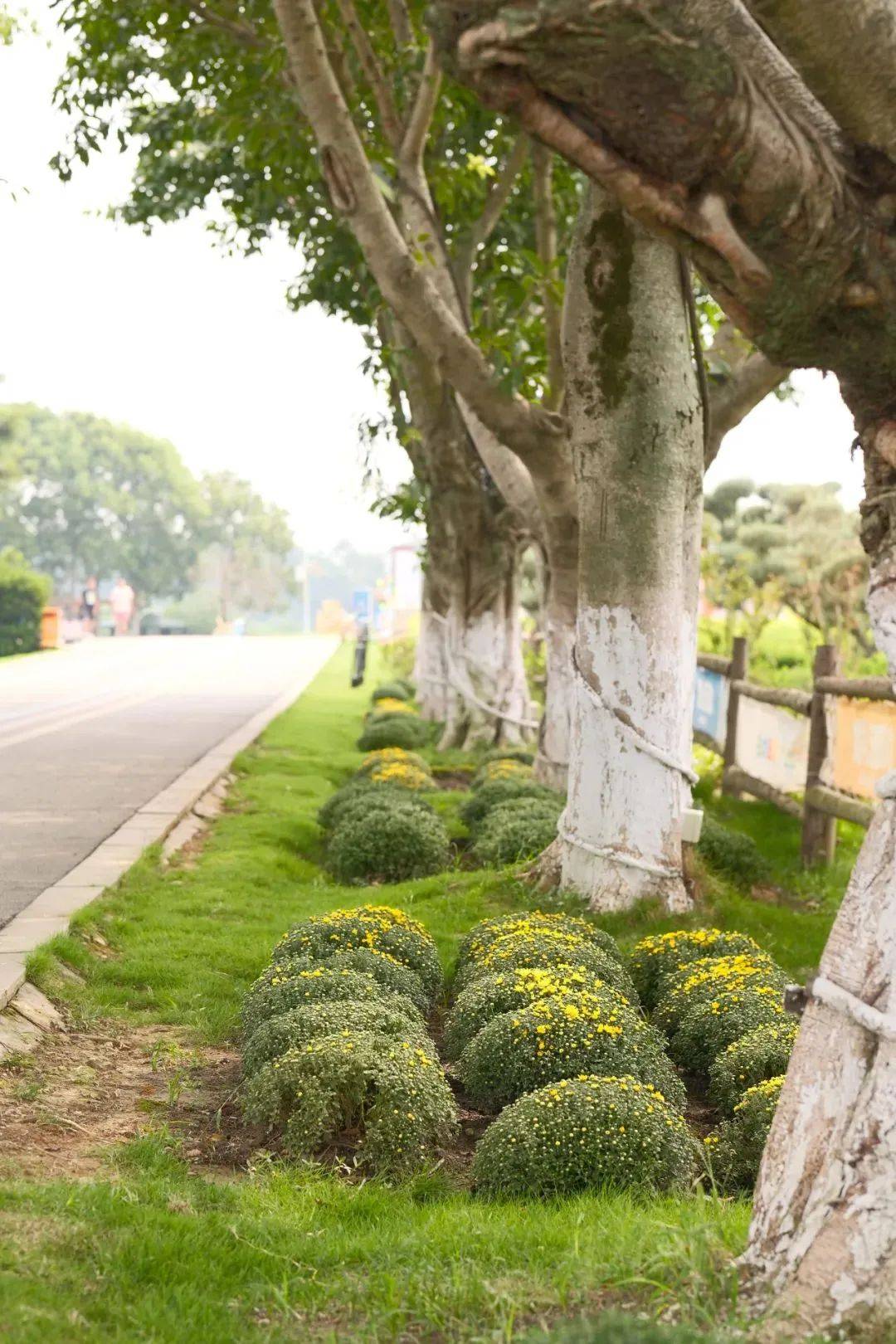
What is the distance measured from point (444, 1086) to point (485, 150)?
10.6m

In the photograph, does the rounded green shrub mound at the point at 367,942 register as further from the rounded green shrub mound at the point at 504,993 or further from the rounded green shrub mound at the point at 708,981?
the rounded green shrub mound at the point at 708,981

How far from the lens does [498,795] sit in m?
9.89

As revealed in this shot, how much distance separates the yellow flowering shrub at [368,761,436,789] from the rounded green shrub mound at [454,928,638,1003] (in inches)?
198

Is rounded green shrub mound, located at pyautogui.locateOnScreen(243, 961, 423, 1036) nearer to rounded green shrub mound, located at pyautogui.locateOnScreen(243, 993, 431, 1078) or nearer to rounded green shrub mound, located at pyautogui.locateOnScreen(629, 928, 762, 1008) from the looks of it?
rounded green shrub mound, located at pyautogui.locateOnScreen(243, 993, 431, 1078)

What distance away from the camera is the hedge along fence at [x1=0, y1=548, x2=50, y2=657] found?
36.0m

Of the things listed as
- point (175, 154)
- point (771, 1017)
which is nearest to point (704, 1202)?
point (771, 1017)

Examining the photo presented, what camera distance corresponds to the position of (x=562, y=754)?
10641 millimetres

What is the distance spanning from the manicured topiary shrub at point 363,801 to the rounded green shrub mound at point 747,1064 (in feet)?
15.3

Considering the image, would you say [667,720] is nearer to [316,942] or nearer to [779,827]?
[316,942]

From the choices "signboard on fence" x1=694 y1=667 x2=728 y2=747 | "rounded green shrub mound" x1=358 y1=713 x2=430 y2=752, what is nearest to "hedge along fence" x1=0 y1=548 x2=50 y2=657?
"rounded green shrub mound" x1=358 y1=713 x2=430 y2=752

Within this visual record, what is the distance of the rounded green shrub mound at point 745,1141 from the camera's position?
4.20 meters

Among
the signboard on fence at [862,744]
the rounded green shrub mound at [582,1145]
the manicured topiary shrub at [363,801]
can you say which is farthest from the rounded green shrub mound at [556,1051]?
the signboard on fence at [862,744]

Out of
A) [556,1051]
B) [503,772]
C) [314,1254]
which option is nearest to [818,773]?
[503,772]

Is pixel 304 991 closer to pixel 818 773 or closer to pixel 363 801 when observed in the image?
pixel 363 801
